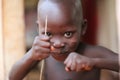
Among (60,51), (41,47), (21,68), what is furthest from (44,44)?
(21,68)

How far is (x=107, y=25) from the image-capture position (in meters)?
1.39

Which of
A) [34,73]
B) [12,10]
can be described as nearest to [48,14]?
[12,10]

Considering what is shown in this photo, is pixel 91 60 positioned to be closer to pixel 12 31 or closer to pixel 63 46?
pixel 63 46

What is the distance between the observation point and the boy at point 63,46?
3.37 feet

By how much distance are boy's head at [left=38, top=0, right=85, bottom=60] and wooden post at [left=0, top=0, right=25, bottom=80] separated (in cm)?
9

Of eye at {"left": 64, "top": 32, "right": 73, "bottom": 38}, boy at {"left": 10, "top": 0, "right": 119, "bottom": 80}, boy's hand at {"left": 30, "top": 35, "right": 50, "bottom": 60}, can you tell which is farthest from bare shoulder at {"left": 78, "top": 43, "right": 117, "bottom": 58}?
boy's hand at {"left": 30, "top": 35, "right": 50, "bottom": 60}

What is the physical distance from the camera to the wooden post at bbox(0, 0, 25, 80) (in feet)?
3.98

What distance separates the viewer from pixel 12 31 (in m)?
1.23

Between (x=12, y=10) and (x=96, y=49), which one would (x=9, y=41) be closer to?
(x=12, y=10)

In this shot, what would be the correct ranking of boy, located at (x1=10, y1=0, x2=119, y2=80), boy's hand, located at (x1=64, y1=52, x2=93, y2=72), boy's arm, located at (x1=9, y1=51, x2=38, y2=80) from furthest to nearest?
boy's arm, located at (x1=9, y1=51, x2=38, y2=80) → boy, located at (x1=10, y1=0, x2=119, y2=80) → boy's hand, located at (x1=64, y1=52, x2=93, y2=72)

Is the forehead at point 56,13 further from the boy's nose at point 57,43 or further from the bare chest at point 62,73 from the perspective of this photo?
the bare chest at point 62,73

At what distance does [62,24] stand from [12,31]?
21cm

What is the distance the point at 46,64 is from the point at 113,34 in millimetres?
265

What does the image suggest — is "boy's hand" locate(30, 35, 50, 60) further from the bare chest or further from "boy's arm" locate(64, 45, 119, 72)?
the bare chest
